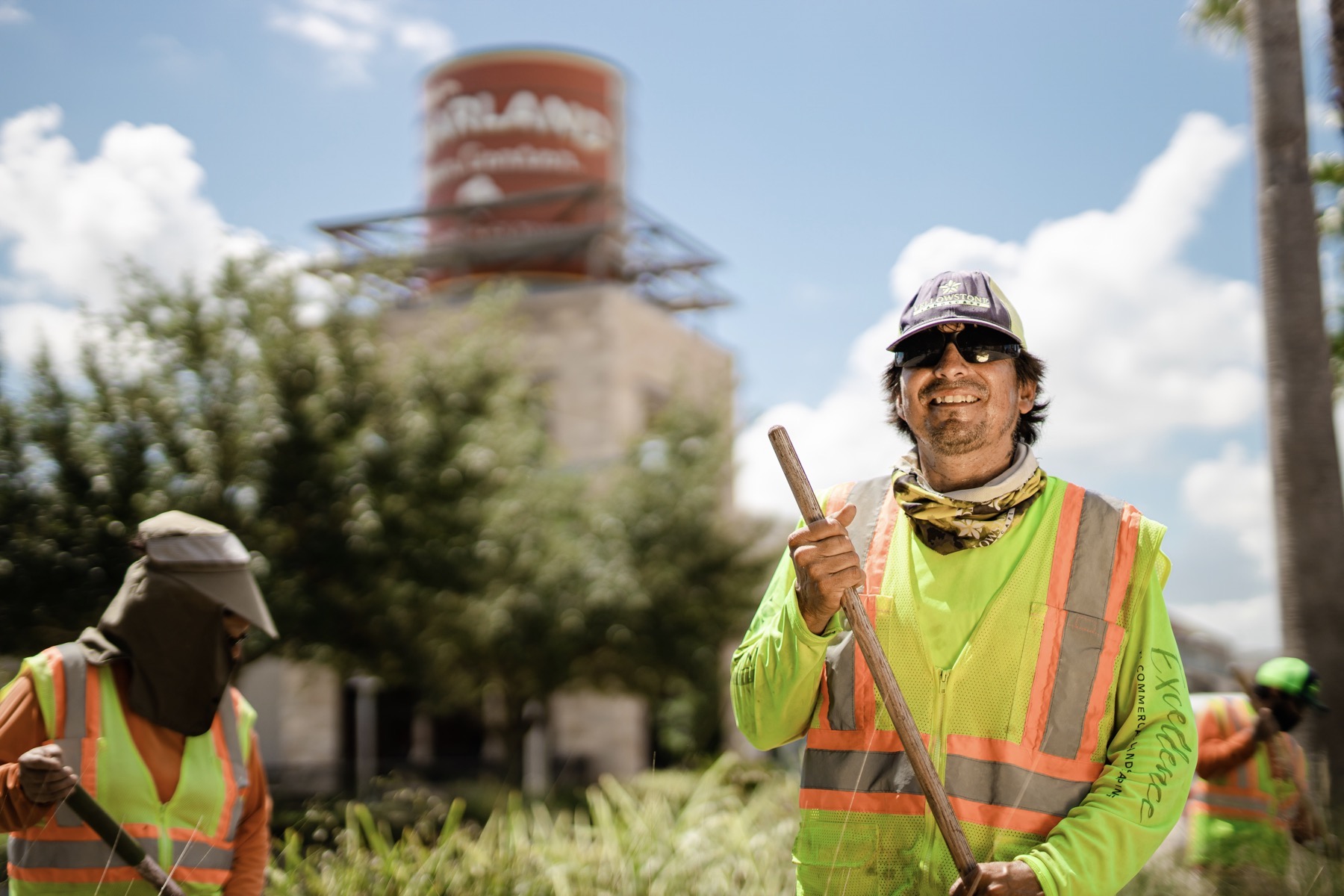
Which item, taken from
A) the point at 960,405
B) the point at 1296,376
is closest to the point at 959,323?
Result: the point at 960,405

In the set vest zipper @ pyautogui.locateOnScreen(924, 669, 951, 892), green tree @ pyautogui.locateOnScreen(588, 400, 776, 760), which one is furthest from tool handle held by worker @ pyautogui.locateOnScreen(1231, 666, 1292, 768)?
green tree @ pyautogui.locateOnScreen(588, 400, 776, 760)

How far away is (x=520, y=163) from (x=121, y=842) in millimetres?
26068

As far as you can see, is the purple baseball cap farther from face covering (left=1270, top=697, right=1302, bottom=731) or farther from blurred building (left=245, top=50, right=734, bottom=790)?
blurred building (left=245, top=50, right=734, bottom=790)

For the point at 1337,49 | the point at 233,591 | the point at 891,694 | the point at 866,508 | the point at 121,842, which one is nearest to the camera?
the point at 891,694

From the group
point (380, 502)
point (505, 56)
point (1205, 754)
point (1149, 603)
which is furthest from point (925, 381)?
point (505, 56)

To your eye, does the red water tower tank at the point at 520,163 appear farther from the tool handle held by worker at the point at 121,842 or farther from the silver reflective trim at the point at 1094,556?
the silver reflective trim at the point at 1094,556

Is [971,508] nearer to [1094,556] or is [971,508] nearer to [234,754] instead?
[1094,556]

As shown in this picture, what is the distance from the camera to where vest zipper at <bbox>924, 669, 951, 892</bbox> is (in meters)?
2.54

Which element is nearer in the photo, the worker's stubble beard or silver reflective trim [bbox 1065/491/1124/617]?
silver reflective trim [bbox 1065/491/1124/617]

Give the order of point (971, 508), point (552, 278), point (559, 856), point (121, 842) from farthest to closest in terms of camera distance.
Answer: point (552, 278), point (559, 856), point (121, 842), point (971, 508)

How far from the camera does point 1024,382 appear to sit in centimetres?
304

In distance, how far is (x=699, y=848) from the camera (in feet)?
21.1

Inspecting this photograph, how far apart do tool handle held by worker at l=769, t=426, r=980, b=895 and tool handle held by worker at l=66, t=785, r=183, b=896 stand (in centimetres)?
209

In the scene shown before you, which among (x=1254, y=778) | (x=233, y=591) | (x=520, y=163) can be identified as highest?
(x=520, y=163)
